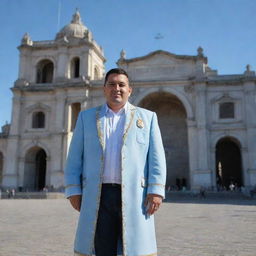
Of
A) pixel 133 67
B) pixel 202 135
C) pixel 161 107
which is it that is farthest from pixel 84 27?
pixel 202 135

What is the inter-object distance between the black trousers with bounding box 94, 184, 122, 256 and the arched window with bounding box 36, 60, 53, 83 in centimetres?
3594

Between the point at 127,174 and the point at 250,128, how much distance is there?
2951 centimetres

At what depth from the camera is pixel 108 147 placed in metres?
3.38

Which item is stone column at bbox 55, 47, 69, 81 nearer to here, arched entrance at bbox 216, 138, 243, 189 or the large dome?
the large dome

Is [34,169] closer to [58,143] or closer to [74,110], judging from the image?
[58,143]

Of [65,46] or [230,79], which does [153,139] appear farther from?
[65,46]

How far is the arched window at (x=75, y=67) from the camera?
36.7 metres

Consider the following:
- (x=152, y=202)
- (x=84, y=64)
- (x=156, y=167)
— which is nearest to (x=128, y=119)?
(x=156, y=167)

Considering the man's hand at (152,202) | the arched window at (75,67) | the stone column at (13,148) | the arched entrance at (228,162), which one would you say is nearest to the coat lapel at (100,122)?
the man's hand at (152,202)

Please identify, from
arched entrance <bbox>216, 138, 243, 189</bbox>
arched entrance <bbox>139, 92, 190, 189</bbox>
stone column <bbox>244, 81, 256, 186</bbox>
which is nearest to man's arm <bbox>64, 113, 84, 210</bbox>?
stone column <bbox>244, 81, 256, 186</bbox>

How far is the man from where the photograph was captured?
123 inches

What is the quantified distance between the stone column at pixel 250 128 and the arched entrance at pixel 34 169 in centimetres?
2068

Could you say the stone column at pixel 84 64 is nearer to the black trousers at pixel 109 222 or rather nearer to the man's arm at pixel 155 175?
the man's arm at pixel 155 175

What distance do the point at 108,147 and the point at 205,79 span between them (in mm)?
30152
